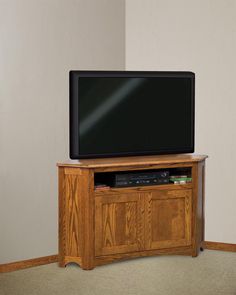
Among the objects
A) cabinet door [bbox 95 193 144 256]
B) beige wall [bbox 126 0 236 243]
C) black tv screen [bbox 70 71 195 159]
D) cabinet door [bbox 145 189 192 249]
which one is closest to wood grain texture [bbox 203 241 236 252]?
beige wall [bbox 126 0 236 243]

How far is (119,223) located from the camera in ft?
16.6

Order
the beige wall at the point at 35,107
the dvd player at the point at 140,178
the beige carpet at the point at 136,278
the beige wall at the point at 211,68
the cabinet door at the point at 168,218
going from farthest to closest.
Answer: the beige wall at the point at 211,68, the cabinet door at the point at 168,218, the dvd player at the point at 140,178, the beige wall at the point at 35,107, the beige carpet at the point at 136,278

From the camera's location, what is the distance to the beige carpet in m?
4.41

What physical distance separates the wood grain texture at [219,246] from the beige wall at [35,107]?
4.29 ft

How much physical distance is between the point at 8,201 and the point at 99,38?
1.61m

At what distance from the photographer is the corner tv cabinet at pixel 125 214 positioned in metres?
4.93

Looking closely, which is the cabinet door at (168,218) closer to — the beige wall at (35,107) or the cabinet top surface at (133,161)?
the cabinet top surface at (133,161)

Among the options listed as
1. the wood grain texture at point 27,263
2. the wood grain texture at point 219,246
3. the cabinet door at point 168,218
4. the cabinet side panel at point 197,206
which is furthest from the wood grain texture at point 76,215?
the wood grain texture at point 219,246

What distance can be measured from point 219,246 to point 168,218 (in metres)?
0.64

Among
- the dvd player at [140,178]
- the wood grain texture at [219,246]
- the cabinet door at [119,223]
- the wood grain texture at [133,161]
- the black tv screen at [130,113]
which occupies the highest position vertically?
the black tv screen at [130,113]

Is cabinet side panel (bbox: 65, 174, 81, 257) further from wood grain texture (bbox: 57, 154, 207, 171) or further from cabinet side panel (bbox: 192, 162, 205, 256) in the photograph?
cabinet side panel (bbox: 192, 162, 205, 256)

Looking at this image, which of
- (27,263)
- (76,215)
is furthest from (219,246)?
(27,263)

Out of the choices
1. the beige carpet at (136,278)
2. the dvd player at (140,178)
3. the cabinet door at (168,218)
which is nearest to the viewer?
the beige carpet at (136,278)

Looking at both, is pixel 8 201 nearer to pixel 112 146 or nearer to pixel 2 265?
pixel 2 265
